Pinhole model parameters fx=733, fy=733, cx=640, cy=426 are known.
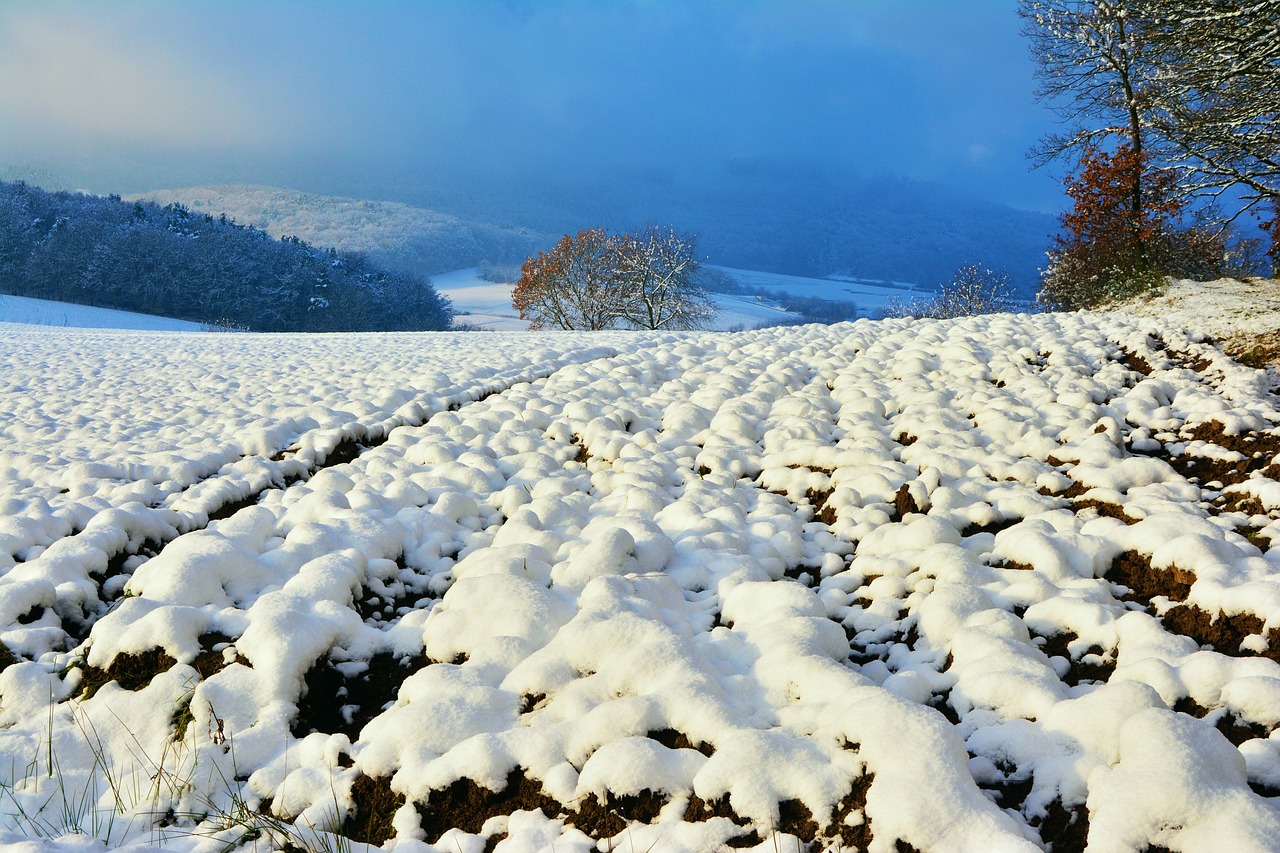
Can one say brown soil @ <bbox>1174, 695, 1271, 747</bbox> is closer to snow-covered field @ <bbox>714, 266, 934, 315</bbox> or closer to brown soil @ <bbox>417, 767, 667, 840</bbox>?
brown soil @ <bbox>417, 767, 667, 840</bbox>

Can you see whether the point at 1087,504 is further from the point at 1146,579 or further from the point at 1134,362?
the point at 1134,362

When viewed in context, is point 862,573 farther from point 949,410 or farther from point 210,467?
point 210,467

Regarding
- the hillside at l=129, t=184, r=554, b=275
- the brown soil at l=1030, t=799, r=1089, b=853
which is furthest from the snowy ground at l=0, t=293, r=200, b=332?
the hillside at l=129, t=184, r=554, b=275

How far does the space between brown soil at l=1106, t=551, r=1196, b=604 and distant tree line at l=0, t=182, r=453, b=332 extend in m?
55.7

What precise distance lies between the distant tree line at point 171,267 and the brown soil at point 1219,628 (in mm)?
56096

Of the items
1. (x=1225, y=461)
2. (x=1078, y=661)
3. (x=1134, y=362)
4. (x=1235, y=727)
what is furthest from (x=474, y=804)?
(x=1134, y=362)

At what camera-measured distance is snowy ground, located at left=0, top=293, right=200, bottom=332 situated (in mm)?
33812

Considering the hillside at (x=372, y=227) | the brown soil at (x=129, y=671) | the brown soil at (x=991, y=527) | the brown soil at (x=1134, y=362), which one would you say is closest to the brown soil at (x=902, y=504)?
the brown soil at (x=991, y=527)

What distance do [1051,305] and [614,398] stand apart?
29380mm

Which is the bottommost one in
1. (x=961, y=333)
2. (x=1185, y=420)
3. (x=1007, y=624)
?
(x=1007, y=624)

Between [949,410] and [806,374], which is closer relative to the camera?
[949,410]

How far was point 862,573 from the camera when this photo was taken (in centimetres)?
419

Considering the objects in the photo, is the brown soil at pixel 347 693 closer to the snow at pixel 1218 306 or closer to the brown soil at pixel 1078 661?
the brown soil at pixel 1078 661

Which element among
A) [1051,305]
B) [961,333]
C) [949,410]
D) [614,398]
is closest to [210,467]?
[614,398]
